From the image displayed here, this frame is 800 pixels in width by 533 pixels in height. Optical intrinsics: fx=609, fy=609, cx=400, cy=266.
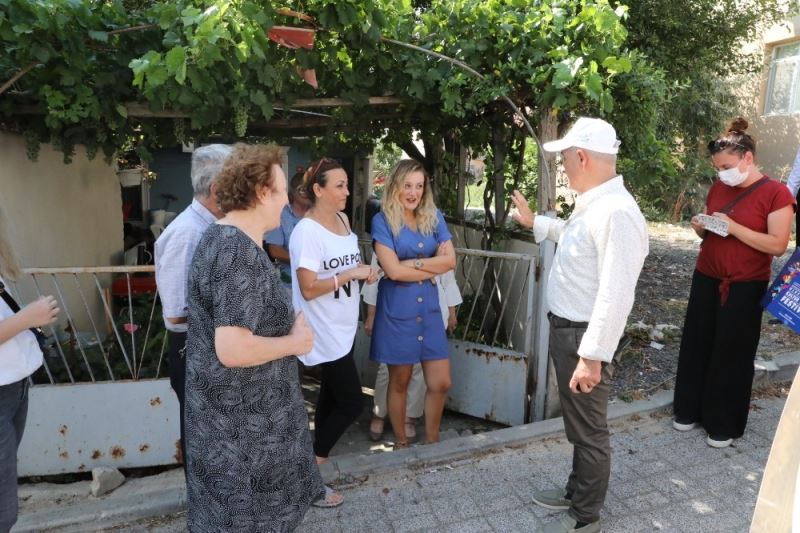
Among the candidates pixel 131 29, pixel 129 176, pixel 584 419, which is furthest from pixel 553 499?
pixel 129 176

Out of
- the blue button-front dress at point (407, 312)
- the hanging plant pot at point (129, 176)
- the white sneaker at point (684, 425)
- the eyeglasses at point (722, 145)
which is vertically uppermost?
the eyeglasses at point (722, 145)

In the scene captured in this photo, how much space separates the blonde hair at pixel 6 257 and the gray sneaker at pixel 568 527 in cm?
255

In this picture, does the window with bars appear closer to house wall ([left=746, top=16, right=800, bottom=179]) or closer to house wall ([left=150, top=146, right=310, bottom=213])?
house wall ([left=746, top=16, right=800, bottom=179])

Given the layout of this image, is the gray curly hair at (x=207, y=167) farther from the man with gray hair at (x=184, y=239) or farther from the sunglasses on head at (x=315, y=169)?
the sunglasses on head at (x=315, y=169)

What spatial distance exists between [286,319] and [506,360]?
2398mm

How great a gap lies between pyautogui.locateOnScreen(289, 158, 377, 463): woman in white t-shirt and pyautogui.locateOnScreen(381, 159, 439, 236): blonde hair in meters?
0.32

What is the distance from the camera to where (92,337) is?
16.0 feet

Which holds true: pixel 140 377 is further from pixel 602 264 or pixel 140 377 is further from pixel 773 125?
pixel 773 125

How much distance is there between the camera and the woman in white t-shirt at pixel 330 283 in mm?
3061

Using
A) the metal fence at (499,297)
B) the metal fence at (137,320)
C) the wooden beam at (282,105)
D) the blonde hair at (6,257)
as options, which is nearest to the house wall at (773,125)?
the metal fence at (499,297)

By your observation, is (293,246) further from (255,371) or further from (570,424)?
(570,424)

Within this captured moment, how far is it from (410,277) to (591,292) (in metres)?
1.18

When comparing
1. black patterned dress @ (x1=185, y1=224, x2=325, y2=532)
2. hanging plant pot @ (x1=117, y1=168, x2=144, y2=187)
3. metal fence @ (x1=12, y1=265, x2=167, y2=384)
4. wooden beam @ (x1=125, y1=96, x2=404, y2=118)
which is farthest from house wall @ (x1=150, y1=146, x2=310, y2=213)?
black patterned dress @ (x1=185, y1=224, x2=325, y2=532)

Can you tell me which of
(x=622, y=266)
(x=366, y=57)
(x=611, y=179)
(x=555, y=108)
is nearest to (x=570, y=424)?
(x=622, y=266)
